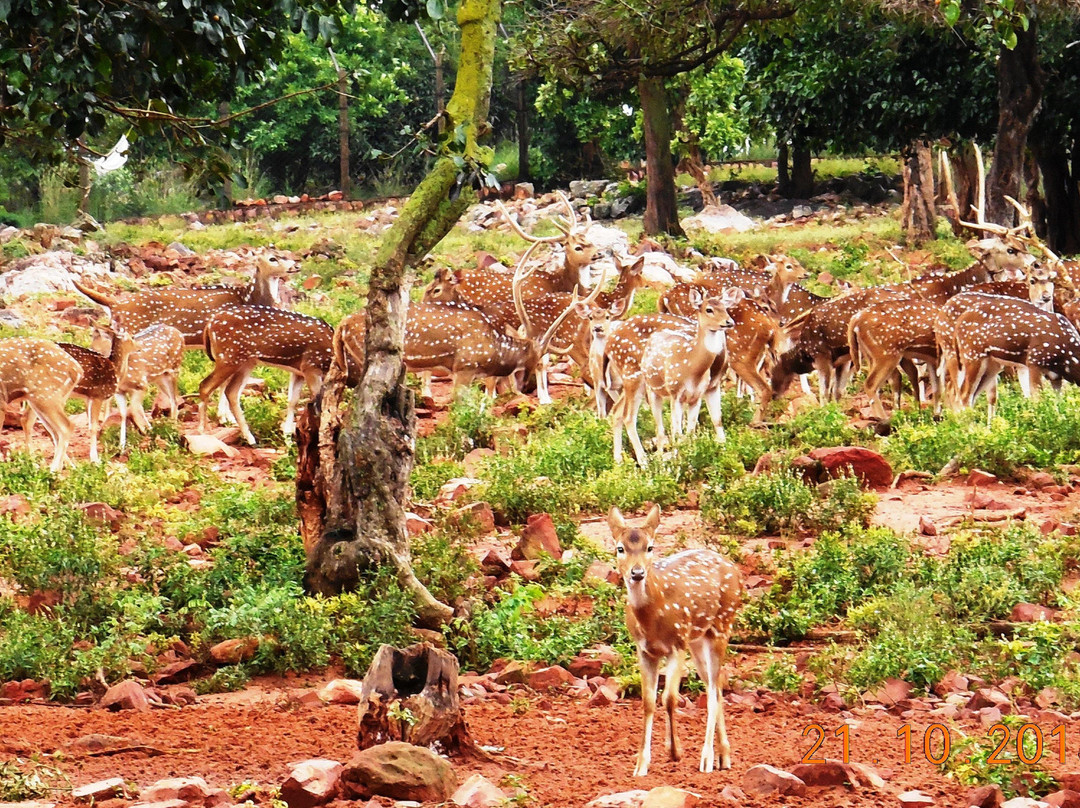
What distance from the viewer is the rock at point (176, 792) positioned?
564cm

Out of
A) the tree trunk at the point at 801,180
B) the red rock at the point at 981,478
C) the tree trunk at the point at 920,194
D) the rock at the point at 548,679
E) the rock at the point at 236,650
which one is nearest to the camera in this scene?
the rock at the point at 548,679

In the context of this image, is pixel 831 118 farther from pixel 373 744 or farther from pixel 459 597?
pixel 373 744

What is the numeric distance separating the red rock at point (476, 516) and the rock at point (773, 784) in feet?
17.3

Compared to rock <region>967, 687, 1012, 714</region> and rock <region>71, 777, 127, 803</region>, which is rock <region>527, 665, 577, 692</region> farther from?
rock <region>71, 777, 127, 803</region>

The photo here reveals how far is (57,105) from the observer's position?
268 inches

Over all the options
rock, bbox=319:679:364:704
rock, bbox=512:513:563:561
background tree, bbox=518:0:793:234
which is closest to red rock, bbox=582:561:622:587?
rock, bbox=512:513:563:561

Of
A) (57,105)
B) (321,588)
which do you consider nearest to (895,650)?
(321,588)

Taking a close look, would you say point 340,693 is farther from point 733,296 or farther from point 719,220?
point 719,220

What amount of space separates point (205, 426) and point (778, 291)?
269 inches

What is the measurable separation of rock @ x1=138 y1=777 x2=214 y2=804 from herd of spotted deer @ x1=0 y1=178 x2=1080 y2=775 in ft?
18.6

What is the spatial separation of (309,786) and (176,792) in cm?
52

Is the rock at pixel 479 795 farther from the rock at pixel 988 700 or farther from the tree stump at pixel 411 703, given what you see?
the rock at pixel 988 700

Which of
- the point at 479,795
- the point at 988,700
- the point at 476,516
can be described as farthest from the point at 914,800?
the point at 476,516

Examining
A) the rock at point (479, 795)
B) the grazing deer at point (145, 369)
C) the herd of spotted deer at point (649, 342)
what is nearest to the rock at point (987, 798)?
the rock at point (479, 795)
